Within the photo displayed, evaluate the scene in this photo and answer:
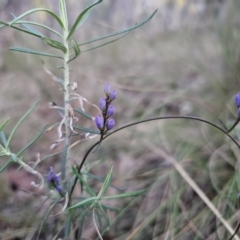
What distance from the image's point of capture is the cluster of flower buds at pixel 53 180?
62 cm

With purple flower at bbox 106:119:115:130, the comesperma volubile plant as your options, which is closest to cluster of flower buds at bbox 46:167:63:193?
the comesperma volubile plant

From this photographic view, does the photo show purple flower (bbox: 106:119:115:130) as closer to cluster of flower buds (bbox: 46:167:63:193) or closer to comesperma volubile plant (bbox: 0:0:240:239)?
comesperma volubile plant (bbox: 0:0:240:239)

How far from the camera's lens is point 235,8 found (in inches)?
60.8

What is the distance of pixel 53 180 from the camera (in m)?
0.63

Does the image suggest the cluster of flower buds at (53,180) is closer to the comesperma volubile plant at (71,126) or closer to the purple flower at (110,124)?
the comesperma volubile plant at (71,126)

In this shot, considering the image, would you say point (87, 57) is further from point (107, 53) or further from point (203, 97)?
point (203, 97)

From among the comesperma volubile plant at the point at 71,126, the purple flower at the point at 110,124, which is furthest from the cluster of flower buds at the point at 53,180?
the purple flower at the point at 110,124

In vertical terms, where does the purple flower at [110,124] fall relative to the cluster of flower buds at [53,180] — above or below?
below

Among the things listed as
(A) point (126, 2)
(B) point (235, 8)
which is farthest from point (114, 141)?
(A) point (126, 2)

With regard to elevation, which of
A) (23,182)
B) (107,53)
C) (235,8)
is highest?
(107,53)

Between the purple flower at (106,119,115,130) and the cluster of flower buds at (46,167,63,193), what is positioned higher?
the cluster of flower buds at (46,167,63,193)

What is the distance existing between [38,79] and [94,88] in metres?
0.25

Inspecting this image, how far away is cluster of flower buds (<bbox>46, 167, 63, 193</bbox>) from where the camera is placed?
623 mm

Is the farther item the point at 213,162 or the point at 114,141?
the point at 114,141
